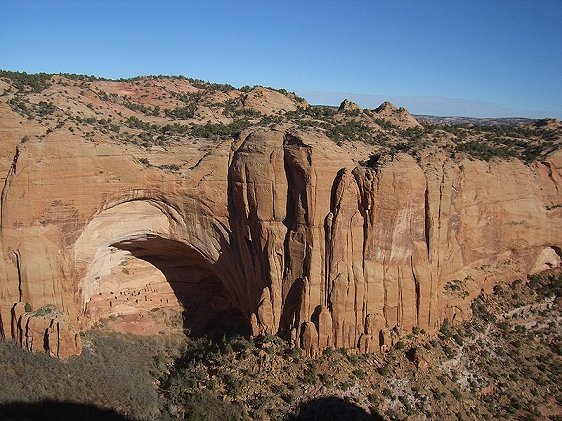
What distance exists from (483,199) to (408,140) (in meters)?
5.52

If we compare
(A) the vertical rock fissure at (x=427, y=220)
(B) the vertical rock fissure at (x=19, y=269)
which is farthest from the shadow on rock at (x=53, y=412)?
(A) the vertical rock fissure at (x=427, y=220)

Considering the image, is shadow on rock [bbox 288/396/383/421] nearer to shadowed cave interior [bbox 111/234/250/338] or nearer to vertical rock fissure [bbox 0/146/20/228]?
shadowed cave interior [bbox 111/234/250/338]

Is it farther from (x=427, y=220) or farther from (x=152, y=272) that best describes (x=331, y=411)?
(x=152, y=272)

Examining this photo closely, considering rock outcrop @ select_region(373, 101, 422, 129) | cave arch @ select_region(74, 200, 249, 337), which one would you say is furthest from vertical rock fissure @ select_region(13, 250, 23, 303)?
rock outcrop @ select_region(373, 101, 422, 129)

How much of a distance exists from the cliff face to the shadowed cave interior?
0.36m


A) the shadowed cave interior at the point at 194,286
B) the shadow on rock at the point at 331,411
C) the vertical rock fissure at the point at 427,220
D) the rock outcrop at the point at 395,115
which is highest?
the rock outcrop at the point at 395,115

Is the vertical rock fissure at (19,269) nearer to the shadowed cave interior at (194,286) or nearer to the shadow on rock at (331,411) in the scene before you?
the shadowed cave interior at (194,286)

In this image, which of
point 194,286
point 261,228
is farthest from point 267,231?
point 194,286

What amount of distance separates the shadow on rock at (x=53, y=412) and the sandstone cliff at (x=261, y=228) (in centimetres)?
278

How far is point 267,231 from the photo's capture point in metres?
25.7

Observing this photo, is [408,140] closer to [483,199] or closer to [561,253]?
[483,199]

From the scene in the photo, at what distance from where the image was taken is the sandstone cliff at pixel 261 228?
23.2 metres

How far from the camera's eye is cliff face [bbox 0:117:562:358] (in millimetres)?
23189

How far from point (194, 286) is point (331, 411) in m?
12.5
